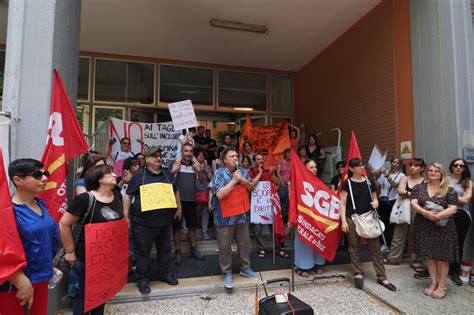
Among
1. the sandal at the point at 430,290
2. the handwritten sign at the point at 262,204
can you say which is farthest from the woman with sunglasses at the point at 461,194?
the handwritten sign at the point at 262,204

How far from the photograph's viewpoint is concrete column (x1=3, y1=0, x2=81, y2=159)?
3.05 meters

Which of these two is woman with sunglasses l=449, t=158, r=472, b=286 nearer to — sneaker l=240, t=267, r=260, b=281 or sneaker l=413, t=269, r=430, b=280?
sneaker l=413, t=269, r=430, b=280

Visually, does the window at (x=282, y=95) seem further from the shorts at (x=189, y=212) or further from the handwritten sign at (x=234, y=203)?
the handwritten sign at (x=234, y=203)

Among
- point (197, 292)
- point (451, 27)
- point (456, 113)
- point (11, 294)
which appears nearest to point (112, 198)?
point (11, 294)

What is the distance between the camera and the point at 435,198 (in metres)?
3.72

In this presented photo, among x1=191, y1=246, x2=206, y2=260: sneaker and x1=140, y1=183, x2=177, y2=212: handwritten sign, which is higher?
x1=140, y1=183, x2=177, y2=212: handwritten sign

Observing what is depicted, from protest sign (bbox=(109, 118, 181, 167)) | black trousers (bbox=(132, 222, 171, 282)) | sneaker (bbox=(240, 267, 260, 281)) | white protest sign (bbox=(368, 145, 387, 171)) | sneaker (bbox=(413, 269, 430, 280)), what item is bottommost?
sneaker (bbox=(413, 269, 430, 280))

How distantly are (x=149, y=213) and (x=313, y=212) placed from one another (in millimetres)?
2240

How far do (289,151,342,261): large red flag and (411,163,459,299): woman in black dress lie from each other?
3.43ft

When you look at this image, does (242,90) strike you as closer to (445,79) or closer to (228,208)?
(445,79)

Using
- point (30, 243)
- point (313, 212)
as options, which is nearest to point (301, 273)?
point (313, 212)

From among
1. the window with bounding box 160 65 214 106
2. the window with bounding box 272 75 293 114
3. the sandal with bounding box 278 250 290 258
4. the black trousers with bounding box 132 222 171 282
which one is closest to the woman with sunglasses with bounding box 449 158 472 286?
the sandal with bounding box 278 250 290 258

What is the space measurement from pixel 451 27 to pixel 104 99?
8.26 m

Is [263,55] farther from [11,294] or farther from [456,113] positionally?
[11,294]
